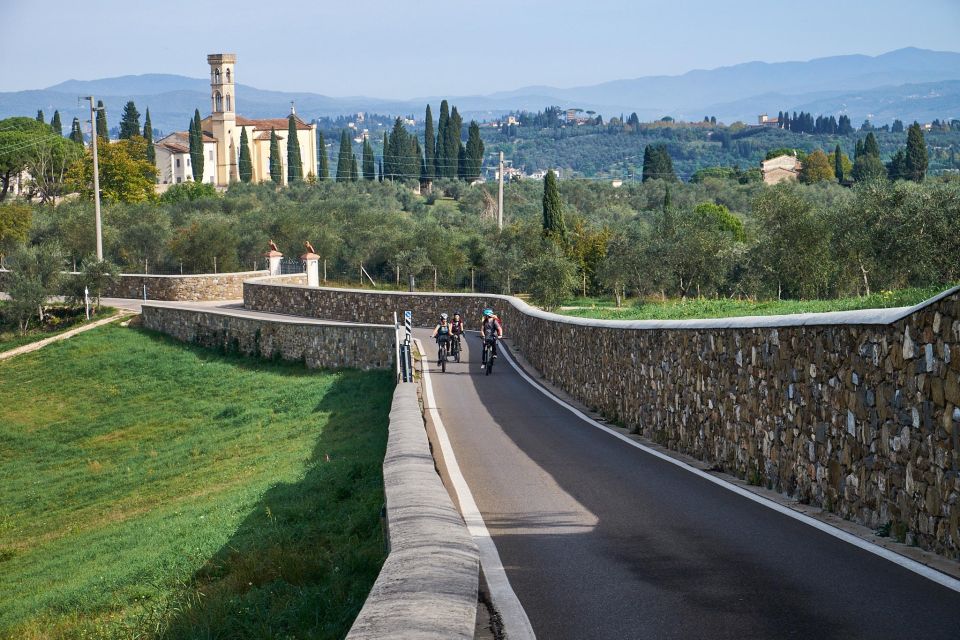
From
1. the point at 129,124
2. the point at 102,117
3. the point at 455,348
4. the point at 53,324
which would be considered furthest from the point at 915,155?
the point at 129,124

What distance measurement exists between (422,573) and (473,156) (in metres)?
132

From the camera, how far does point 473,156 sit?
135 meters

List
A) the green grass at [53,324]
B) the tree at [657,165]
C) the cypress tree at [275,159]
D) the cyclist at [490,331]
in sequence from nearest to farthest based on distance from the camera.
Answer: the cyclist at [490,331]
the green grass at [53,324]
the cypress tree at [275,159]
the tree at [657,165]

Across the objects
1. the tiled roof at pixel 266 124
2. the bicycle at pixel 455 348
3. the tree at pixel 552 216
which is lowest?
the bicycle at pixel 455 348

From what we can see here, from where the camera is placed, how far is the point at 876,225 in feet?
106

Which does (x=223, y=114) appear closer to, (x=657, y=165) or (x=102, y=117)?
(x=657, y=165)

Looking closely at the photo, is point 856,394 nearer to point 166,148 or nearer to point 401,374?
point 401,374

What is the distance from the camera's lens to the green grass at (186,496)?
8641 millimetres

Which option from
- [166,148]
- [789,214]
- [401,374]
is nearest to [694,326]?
[401,374]

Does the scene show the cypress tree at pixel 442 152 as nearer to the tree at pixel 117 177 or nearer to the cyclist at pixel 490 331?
the tree at pixel 117 177

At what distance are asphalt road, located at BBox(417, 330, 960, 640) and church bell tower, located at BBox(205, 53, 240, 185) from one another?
156 meters

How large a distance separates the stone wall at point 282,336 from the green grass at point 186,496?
86 cm

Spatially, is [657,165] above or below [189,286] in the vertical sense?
above

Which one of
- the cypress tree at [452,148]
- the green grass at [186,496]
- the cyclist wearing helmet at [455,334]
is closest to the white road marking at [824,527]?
the green grass at [186,496]
